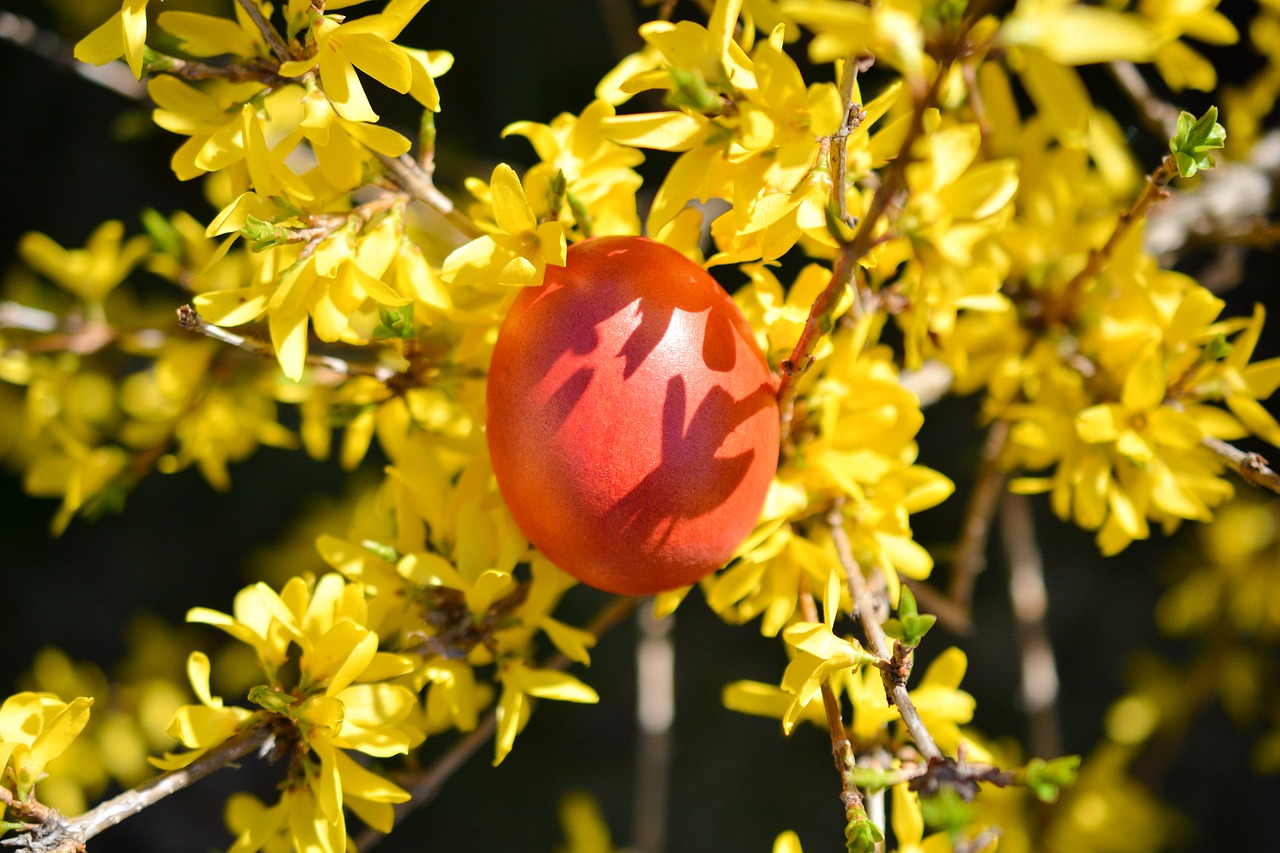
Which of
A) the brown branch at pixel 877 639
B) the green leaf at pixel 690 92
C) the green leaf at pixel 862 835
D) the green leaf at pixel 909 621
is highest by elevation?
the green leaf at pixel 690 92

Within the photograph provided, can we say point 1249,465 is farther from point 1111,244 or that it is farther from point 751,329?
point 751,329

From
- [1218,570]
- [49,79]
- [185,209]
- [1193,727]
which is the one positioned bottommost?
[1193,727]

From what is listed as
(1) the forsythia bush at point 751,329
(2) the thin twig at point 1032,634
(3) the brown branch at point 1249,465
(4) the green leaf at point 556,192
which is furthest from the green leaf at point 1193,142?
(2) the thin twig at point 1032,634

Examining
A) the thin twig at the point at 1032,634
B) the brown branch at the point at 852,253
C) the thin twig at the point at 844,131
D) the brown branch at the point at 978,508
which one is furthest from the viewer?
the thin twig at the point at 1032,634

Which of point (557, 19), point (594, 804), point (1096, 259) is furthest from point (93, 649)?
point (1096, 259)

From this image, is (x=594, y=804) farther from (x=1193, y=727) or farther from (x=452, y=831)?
(x=1193, y=727)

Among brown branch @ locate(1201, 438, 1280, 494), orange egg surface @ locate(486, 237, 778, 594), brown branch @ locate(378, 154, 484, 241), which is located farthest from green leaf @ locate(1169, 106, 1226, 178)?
brown branch @ locate(378, 154, 484, 241)

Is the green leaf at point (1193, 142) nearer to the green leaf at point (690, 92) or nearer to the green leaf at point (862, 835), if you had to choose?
the green leaf at point (690, 92)

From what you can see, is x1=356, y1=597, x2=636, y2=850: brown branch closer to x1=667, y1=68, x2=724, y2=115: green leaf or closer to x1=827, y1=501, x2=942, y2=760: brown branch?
x1=827, y1=501, x2=942, y2=760: brown branch
